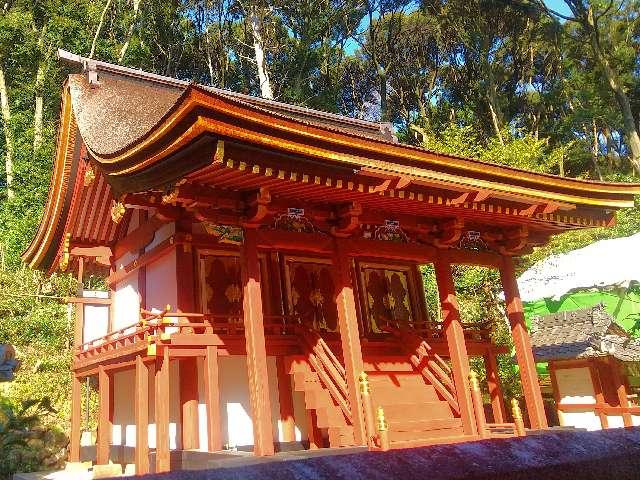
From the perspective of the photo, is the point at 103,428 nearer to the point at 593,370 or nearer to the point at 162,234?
the point at 162,234

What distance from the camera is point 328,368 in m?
8.52

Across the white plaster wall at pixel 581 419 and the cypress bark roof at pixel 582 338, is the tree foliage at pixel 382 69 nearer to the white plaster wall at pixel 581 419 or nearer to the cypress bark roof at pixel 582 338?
the cypress bark roof at pixel 582 338

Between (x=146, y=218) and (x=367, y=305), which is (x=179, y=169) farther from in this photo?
(x=367, y=305)

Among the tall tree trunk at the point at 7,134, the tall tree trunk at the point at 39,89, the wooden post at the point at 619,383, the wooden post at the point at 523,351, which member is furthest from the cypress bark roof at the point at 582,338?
the tall tree trunk at the point at 39,89

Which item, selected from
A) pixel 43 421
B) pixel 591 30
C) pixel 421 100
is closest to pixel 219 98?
pixel 43 421

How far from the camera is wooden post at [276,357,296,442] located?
31.1 feet

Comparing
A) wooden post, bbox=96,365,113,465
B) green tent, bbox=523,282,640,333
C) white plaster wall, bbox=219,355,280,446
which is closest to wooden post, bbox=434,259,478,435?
white plaster wall, bbox=219,355,280,446

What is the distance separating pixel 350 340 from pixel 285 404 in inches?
96.1

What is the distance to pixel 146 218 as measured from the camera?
35.5 feet

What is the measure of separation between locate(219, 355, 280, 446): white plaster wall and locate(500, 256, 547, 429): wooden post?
4.62 metres

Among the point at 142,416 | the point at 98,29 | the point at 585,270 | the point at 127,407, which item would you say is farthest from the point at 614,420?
the point at 98,29

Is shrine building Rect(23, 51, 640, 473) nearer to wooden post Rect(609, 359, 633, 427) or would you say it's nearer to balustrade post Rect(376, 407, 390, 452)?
balustrade post Rect(376, 407, 390, 452)

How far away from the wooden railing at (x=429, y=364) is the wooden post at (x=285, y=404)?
8.22ft

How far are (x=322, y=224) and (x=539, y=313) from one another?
13.2 m
